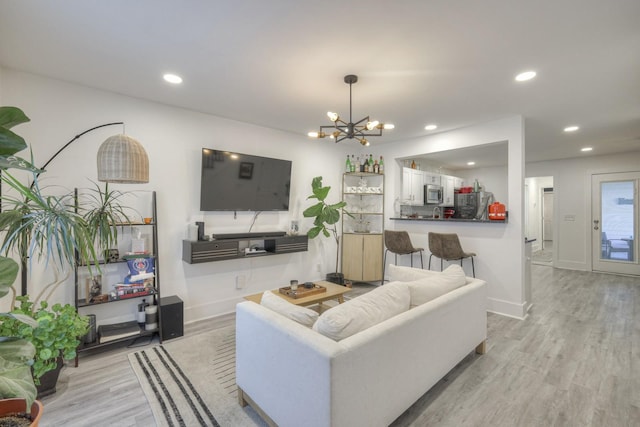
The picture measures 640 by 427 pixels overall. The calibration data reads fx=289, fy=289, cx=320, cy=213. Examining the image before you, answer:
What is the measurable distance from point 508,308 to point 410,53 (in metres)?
3.38

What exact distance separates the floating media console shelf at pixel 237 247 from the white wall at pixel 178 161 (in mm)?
228

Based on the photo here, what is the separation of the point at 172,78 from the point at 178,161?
3.41 ft

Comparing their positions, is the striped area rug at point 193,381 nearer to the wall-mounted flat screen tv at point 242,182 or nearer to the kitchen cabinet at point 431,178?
the wall-mounted flat screen tv at point 242,182

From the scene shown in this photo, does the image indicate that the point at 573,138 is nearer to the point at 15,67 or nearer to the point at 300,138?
the point at 300,138

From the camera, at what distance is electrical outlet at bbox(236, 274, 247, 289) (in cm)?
395

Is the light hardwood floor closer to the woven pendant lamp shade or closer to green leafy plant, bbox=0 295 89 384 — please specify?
green leafy plant, bbox=0 295 89 384

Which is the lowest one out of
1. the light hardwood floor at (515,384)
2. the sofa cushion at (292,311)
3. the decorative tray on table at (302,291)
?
the light hardwood floor at (515,384)

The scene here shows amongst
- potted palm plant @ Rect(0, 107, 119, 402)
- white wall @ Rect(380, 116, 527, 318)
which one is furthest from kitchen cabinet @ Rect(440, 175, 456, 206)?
potted palm plant @ Rect(0, 107, 119, 402)

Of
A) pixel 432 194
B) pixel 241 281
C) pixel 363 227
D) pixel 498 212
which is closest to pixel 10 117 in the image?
pixel 241 281

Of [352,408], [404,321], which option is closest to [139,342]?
[352,408]

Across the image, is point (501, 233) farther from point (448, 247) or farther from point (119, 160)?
point (119, 160)

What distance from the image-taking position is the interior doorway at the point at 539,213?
841 centimetres

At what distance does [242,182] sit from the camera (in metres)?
3.87

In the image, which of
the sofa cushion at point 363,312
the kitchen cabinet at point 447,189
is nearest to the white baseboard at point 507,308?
the sofa cushion at point 363,312
